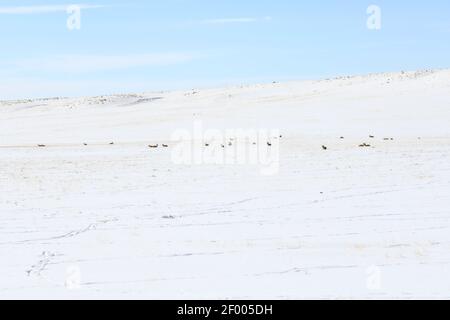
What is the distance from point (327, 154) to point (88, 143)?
7.88 m

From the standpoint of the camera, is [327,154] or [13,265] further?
[327,154]

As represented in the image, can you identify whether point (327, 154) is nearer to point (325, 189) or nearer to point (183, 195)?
point (325, 189)

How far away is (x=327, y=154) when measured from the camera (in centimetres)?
1530

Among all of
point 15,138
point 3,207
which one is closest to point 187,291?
point 3,207

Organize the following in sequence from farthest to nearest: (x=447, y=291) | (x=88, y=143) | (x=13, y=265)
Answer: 1. (x=88, y=143)
2. (x=13, y=265)
3. (x=447, y=291)

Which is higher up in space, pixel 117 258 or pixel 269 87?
pixel 269 87

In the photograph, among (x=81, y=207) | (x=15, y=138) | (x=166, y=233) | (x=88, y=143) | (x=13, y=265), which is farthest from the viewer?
(x=15, y=138)

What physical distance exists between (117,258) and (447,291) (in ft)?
9.93

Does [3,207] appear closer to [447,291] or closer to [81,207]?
[81,207]

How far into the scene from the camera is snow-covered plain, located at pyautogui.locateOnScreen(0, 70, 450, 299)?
232 inches

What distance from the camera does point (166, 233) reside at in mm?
7770

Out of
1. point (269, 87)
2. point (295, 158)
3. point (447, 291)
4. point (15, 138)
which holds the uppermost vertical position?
point (269, 87)

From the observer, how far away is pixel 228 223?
830 cm

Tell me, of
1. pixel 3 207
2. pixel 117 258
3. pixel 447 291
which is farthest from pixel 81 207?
pixel 447 291
